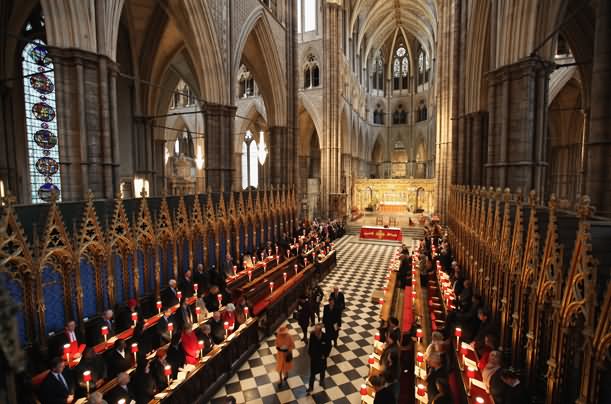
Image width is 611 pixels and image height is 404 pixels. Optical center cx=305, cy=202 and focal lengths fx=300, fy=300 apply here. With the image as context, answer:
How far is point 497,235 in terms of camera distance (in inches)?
217

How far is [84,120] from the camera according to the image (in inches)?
292

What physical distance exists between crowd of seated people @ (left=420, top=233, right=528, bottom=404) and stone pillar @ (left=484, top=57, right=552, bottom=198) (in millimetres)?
3348

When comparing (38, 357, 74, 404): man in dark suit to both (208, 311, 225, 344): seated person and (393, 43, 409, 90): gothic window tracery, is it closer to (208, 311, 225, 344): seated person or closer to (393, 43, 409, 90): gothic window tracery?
(208, 311, 225, 344): seated person

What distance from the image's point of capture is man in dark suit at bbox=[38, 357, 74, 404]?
4.14m

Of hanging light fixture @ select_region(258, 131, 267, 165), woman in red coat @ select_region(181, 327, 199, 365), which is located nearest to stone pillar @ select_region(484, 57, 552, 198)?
woman in red coat @ select_region(181, 327, 199, 365)

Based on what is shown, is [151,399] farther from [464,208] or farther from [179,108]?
[179,108]

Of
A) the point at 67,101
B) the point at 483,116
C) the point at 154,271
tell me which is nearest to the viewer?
the point at 67,101

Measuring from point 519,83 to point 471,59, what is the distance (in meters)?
6.33

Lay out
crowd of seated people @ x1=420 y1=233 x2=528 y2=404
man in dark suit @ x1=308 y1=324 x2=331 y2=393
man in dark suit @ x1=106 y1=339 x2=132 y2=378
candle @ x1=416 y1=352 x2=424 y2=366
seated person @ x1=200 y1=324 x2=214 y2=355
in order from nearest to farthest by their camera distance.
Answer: crowd of seated people @ x1=420 y1=233 x2=528 y2=404 < man in dark suit @ x1=106 y1=339 x2=132 y2=378 < candle @ x1=416 y1=352 x2=424 y2=366 < man in dark suit @ x1=308 y1=324 x2=331 y2=393 < seated person @ x1=200 y1=324 x2=214 y2=355

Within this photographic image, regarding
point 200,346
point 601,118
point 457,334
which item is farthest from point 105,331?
point 601,118

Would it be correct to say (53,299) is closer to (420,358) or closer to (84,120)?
(84,120)

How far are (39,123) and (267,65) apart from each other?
11015 mm

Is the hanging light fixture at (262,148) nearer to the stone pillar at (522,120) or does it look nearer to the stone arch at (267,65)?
the stone arch at (267,65)

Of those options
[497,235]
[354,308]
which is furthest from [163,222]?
[497,235]
